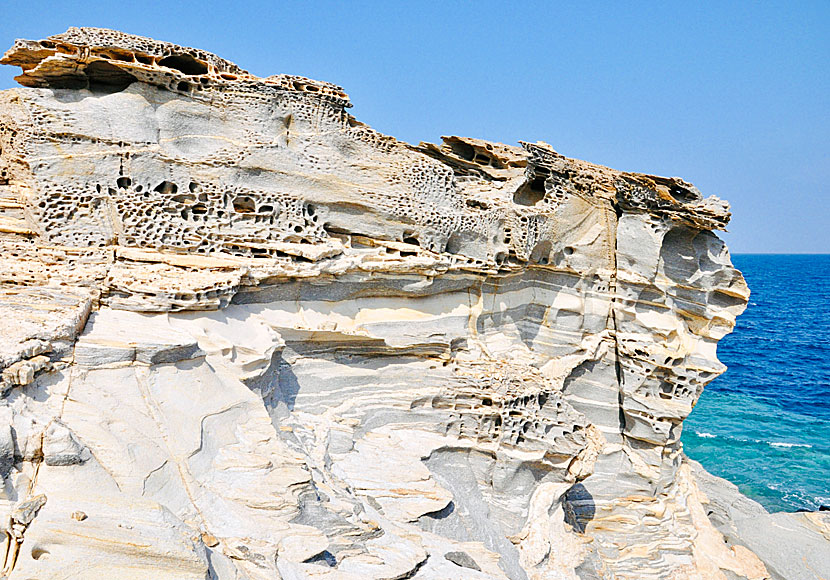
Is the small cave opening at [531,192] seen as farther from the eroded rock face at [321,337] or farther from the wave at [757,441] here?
the wave at [757,441]

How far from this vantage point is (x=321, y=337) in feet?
38.8

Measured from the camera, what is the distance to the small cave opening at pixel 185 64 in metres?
12.9

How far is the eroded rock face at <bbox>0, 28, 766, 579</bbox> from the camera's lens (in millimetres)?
6840

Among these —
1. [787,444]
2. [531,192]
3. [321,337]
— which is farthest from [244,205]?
[787,444]

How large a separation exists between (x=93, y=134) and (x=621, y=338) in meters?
13.1

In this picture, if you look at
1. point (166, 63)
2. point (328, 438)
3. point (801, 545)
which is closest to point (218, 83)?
point (166, 63)

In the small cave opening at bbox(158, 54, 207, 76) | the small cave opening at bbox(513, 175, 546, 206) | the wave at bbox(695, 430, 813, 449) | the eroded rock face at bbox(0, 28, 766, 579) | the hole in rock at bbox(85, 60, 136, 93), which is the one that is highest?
the small cave opening at bbox(158, 54, 207, 76)

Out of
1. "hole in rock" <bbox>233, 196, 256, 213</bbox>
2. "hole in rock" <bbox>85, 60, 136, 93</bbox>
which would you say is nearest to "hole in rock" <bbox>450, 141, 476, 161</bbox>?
"hole in rock" <bbox>233, 196, 256, 213</bbox>

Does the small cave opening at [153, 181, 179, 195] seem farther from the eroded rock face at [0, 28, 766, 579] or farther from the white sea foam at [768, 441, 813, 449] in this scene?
the white sea foam at [768, 441, 813, 449]

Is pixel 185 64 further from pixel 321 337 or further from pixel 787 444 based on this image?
pixel 787 444

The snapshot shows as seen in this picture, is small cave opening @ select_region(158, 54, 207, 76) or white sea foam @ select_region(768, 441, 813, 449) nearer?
small cave opening @ select_region(158, 54, 207, 76)

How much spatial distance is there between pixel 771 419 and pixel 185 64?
27.6m

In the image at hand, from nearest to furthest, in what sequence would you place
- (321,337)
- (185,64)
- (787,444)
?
1. (321,337)
2. (185,64)
3. (787,444)

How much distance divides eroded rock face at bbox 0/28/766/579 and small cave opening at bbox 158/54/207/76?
6 cm
